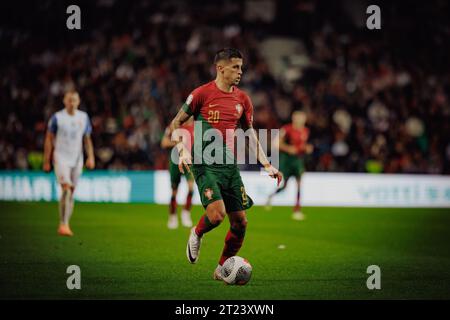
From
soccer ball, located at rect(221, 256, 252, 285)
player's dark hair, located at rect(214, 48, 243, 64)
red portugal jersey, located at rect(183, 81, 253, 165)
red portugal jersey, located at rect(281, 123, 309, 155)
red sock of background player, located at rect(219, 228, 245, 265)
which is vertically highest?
player's dark hair, located at rect(214, 48, 243, 64)

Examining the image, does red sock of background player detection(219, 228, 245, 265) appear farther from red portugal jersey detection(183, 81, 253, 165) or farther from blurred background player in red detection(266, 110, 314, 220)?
blurred background player in red detection(266, 110, 314, 220)

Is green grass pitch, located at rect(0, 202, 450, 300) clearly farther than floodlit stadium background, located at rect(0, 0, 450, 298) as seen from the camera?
No

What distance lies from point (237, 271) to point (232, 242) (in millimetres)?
442

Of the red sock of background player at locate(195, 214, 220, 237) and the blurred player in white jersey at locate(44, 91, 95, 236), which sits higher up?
the blurred player in white jersey at locate(44, 91, 95, 236)

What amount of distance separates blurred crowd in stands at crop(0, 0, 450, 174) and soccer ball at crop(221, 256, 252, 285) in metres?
14.8

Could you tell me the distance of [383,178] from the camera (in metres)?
22.6

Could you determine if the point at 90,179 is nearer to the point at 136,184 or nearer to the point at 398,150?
the point at 136,184

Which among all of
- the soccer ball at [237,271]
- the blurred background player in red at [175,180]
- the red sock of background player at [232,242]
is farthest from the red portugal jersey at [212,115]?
the blurred background player in red at [175,180]

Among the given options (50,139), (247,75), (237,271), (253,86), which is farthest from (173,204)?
(247,75)

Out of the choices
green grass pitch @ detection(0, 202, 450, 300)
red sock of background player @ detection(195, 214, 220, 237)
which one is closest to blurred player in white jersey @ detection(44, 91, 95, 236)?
green grass pitch @ detection(0, 202, 450, 300)

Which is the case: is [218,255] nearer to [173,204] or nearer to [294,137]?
[173,204]

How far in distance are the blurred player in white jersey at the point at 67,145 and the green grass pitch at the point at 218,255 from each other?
85cm

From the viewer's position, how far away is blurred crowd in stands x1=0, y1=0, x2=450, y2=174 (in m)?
→ 24.1

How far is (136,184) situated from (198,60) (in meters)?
6.19
